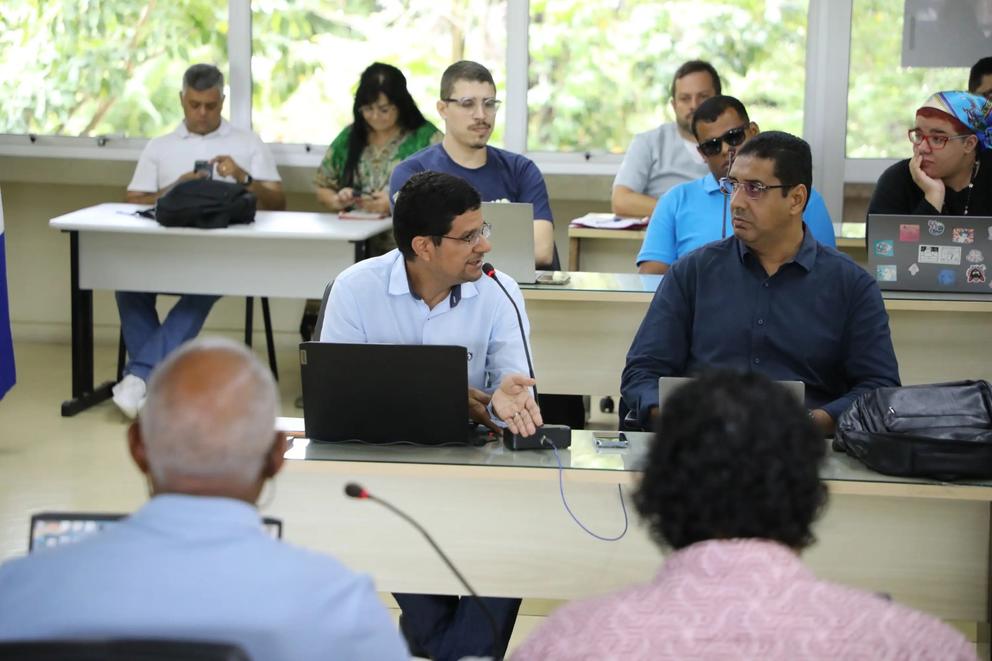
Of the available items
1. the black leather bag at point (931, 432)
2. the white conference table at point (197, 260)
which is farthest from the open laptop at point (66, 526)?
the white conference table at point (197, 260)

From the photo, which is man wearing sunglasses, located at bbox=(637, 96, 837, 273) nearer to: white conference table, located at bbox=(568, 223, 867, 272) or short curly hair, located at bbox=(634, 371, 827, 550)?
white conference table, located at bbox=(568, 223, 867, 272)

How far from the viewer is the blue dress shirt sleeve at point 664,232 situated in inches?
153

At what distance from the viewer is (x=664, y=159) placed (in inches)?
204

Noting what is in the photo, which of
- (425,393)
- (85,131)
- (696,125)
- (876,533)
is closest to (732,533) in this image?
(425,393)

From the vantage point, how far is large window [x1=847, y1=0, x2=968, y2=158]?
6.01 m

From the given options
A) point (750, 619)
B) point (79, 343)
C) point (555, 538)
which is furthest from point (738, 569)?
point (79, 343)

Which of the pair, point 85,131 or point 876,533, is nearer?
point 876,533

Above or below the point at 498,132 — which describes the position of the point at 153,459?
below

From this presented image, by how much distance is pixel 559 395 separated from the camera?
13.6 ft

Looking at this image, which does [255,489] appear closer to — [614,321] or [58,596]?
[58,596]

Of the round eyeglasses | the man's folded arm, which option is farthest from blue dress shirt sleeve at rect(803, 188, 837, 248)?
the man's folded arm

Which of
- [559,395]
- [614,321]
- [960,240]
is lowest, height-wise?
[559,395]

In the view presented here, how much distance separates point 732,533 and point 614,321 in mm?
2686

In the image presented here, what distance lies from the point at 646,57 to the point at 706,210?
2.44 meters
